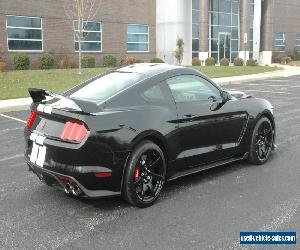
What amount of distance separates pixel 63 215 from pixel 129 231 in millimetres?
864

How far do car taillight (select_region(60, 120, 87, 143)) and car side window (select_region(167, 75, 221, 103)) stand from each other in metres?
1.46

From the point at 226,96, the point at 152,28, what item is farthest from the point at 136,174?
the point at 152,28

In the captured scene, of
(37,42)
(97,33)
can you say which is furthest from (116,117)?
(97,33)

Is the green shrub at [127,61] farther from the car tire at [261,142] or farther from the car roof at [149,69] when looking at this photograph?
the car roof at [149,69]

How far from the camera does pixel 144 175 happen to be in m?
4.96

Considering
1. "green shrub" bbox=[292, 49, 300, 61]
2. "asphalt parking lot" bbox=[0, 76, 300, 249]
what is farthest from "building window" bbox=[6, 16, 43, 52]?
"green shrub" bbox=[292, 49, 300, 61]

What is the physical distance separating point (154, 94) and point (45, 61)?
24.6 meters

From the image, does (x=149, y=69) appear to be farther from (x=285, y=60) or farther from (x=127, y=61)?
(x=285, y=60)

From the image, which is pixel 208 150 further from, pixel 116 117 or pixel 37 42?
pixel 37 42

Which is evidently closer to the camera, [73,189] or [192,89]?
[73,189]

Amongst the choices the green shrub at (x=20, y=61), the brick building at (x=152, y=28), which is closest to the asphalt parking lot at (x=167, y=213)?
the green shrub at (x=20, y=61)

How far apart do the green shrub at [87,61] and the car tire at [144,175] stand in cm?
2647

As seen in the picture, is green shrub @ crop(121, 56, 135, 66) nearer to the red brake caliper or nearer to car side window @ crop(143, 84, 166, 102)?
car side window @ crop(143, 84, 166, 102)

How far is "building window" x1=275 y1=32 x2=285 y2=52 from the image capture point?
53.7 m
